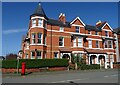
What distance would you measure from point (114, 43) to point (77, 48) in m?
11.4

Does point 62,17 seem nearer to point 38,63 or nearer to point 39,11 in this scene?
point 39,11

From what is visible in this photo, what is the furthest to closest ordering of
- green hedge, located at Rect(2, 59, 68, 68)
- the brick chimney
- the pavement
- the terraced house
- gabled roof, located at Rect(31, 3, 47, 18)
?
the brick chimney → gabled roof, located at Rect(31, 3, 47, 18) → the terraced house → green hedge, located at Rect(2, 59, 68, 68) → the pavement

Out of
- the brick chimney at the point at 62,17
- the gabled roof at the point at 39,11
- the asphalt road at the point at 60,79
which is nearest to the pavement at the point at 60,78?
the asphalt road at the point at 60,79

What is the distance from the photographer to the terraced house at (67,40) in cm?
3344

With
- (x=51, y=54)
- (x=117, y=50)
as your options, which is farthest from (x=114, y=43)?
(x=51, y=54)

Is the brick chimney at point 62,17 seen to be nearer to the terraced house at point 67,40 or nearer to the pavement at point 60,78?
the terraced house at point 67,40

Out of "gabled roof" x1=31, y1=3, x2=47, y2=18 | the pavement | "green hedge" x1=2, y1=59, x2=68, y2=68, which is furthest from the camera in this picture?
"gabled roof" x1=31, y1=3, x2=47, y2=18

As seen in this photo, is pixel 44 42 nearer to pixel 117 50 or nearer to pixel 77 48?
pixel 77 48

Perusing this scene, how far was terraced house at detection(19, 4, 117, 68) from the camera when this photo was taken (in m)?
33.4

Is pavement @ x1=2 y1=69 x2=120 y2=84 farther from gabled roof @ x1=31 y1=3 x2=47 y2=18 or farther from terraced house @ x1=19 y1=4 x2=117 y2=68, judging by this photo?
gabled roof @ x1=31 y1=3 x2=47 y2=18

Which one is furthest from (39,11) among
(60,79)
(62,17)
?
(60,79)

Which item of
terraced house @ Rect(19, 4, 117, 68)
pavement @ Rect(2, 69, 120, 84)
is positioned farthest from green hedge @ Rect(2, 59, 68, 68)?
pavement @ Rect(2, 69, 120, 84)

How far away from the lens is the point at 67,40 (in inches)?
1471

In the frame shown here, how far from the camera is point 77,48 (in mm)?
37469
